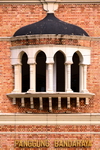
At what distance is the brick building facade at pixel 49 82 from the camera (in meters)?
40.4

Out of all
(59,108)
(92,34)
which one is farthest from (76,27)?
(59,108)

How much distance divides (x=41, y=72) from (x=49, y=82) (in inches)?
65.7

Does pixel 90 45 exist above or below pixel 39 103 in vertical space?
above

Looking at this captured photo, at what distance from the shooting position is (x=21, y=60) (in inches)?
1623

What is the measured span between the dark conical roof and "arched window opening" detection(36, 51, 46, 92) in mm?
1614

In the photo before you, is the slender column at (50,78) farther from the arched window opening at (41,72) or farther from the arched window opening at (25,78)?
the arched window opening at (25,78)

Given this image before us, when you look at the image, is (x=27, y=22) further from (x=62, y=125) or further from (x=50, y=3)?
(x=62, y=125)

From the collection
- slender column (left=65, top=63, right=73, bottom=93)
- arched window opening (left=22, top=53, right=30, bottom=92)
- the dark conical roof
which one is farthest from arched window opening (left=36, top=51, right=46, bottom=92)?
slender column (left=65, top=63, right=73, bottom=93)

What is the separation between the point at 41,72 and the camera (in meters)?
41.8

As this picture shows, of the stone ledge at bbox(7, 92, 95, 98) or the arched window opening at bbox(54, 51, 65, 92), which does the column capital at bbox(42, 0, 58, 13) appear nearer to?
the arched window opening at bbox(54, 51, 65, 92)

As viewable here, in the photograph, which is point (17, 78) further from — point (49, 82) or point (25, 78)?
point (49, 82)

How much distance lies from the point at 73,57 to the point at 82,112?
9.26 ft

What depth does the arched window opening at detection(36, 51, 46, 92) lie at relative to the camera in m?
41.8

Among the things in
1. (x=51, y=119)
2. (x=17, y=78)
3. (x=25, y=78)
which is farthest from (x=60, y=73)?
(x=51, y=119)
